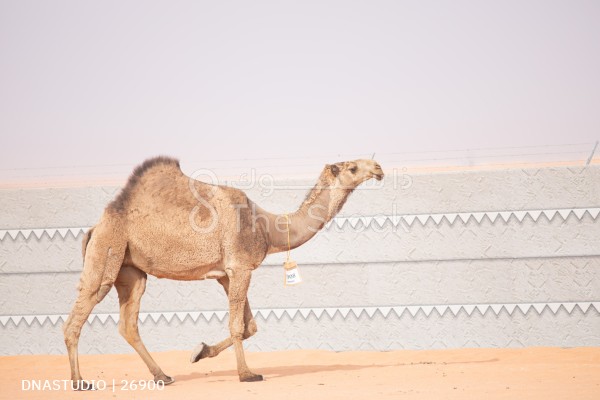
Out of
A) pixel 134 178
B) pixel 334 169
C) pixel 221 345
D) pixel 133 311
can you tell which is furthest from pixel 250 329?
pixel 134 178

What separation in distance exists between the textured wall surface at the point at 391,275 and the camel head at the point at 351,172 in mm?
4041

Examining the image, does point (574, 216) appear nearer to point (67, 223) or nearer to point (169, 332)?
point (169, 332)

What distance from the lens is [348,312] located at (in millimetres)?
15242

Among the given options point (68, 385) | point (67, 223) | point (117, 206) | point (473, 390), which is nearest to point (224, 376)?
point (68, 385)

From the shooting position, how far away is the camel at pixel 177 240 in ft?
34.9

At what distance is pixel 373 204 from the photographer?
1541 cm

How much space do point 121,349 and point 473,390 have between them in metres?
8.38

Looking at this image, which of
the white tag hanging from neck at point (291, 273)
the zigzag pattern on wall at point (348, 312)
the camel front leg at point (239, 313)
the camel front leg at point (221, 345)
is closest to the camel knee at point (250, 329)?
the camel front leg at point (221, 345)

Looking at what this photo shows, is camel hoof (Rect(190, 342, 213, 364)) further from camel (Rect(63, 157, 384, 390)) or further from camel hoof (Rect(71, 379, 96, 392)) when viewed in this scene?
camel hoof (Rect(71, 379, 96, 392))

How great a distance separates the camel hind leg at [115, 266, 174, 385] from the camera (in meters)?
10.9

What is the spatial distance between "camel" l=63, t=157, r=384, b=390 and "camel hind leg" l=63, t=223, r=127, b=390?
0.04 feet

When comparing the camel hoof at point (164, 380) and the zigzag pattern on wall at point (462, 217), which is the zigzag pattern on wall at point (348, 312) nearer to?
the zigzag pattern on wall at point (462, 217)

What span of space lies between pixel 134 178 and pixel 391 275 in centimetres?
575

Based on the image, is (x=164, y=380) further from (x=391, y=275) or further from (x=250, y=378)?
(x=391, y=275)
